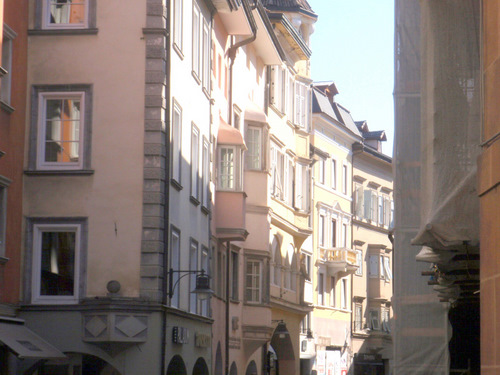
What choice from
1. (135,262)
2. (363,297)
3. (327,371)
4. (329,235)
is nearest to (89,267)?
(135,262)

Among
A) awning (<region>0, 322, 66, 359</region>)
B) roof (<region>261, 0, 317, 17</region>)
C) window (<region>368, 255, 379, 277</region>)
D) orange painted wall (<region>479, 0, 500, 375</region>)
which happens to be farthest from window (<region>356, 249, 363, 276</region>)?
orange painted wall (<region>479, 0, 500, 375</region>)

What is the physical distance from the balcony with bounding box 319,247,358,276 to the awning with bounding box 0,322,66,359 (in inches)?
1429

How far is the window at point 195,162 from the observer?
29750 millimetres

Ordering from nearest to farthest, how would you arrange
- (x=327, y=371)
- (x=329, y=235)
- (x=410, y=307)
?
1. (x=410, y=307)
2. (x=327, y=371)
3. (x=329, y=235)

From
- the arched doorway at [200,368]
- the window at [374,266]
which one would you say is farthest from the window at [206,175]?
the window at [374,266]

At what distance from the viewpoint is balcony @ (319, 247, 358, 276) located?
59.3 meters

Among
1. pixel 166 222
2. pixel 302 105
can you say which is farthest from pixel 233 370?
pixel 302 105

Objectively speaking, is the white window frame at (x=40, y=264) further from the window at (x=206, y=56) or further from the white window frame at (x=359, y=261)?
the white window frame at (x=359, y=261)

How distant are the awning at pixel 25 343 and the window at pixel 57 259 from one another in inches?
43.1

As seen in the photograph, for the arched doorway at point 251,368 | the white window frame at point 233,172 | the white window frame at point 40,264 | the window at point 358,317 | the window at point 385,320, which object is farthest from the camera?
the window at point 385,320

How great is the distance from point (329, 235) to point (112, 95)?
37047 mm

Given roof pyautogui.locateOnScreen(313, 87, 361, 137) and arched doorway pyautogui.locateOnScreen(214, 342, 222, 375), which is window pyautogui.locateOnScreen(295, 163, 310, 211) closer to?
roof pyautogui.locateOnScreen(313, 87, 361, 137)

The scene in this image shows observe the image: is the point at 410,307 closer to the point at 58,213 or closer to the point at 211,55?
the point at 58,213

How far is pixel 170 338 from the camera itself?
83.4ft
